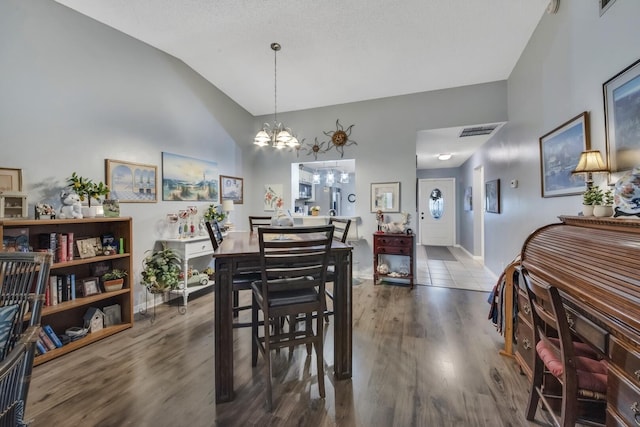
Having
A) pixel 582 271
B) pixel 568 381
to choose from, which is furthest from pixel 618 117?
pixel 568 381

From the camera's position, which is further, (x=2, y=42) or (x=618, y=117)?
(x=2, y=42)

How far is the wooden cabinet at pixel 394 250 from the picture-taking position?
390cm

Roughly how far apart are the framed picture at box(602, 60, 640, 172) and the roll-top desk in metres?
0.43

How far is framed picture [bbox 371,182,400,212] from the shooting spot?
4.18 m

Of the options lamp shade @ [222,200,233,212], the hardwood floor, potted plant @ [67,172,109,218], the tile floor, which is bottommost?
the hardwood floor

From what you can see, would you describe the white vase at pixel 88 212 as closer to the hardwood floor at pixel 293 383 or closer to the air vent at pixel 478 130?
the hardwood floor at pixel 293 383

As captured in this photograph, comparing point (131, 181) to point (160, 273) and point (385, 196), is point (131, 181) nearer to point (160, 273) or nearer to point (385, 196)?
point (160, 273)

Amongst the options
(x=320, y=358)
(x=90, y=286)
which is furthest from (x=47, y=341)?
(x=320, y=358)

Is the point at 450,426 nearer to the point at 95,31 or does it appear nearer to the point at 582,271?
the point at 582,271

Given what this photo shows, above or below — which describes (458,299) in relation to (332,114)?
below

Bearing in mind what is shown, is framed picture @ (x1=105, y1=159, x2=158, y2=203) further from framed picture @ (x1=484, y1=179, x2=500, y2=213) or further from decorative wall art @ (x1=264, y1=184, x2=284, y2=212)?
framed picture @ (x1=484, y1=179, x2=500, y2=213)

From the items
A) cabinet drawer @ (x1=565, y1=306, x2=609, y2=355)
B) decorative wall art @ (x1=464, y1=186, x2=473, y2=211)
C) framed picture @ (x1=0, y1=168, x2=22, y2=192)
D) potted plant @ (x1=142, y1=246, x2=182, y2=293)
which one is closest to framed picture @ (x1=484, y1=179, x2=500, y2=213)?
decorative wall art @ (x1=464, y1=186, x2=473, y2=211)

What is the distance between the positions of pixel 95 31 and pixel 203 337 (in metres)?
3.25

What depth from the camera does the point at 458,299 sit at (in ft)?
11.1
